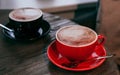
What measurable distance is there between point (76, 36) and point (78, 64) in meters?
0.08

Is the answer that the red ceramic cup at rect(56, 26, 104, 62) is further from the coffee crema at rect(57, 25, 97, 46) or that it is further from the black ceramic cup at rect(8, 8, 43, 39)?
the black ceramic cup at rect(8, 8, 43, 39)

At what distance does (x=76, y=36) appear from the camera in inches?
23.1

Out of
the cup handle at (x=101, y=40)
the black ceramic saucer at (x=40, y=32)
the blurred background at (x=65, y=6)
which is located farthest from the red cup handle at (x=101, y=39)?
the blurred background at (x=65, y=6)

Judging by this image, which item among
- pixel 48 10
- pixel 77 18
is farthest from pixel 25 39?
pixel 77 18

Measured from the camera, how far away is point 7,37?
698 millimetres

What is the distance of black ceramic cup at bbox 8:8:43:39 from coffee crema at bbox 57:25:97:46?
10 cm

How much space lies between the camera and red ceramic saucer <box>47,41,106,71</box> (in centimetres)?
56

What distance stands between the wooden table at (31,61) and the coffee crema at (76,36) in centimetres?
8

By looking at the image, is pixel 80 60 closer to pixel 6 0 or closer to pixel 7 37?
pixel 7 37

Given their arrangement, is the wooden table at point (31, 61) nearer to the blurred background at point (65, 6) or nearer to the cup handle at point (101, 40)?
the cup handle at point (101, 40)

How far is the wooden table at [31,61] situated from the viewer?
1.86 feet

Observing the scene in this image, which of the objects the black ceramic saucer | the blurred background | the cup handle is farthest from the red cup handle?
the blurred background

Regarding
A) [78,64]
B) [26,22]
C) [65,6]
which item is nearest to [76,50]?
[78,64]

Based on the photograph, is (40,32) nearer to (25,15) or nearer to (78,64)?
(25,15)
